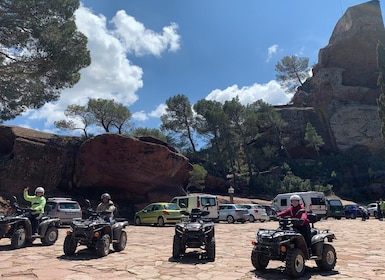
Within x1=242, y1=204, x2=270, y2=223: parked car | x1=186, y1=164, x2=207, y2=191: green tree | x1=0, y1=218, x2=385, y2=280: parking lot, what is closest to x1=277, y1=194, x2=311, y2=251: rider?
x1=0, y1=218, x2=385, y2=280: parking lot

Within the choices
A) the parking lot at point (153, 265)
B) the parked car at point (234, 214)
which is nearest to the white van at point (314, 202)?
the parked car at point (234, 214)

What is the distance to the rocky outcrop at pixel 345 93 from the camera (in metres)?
54.5

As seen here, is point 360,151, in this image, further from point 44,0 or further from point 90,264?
point 90,264

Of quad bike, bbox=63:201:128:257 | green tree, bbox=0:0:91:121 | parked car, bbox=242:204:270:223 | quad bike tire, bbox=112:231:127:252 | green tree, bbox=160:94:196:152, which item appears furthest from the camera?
green tree, bbox=160:94:196:152

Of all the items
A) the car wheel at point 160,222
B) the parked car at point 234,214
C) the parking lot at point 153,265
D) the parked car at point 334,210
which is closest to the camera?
the parking lot at point 153,265

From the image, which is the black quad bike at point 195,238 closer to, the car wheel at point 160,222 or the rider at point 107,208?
the rider at point 107,208

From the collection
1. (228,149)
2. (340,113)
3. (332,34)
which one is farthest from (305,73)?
(228,149)

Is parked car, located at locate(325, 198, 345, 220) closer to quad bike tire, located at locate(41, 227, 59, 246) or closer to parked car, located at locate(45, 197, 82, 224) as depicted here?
parked car, located at locate(45, 197, 82, 224)

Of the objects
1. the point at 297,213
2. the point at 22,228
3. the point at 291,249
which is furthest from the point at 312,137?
the point at 291,249

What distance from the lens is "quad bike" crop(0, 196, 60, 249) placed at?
9.24m

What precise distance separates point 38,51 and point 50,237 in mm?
10284

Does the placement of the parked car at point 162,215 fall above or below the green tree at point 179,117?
below

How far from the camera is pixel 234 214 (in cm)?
2364

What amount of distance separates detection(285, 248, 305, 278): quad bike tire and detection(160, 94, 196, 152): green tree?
40488 mm
